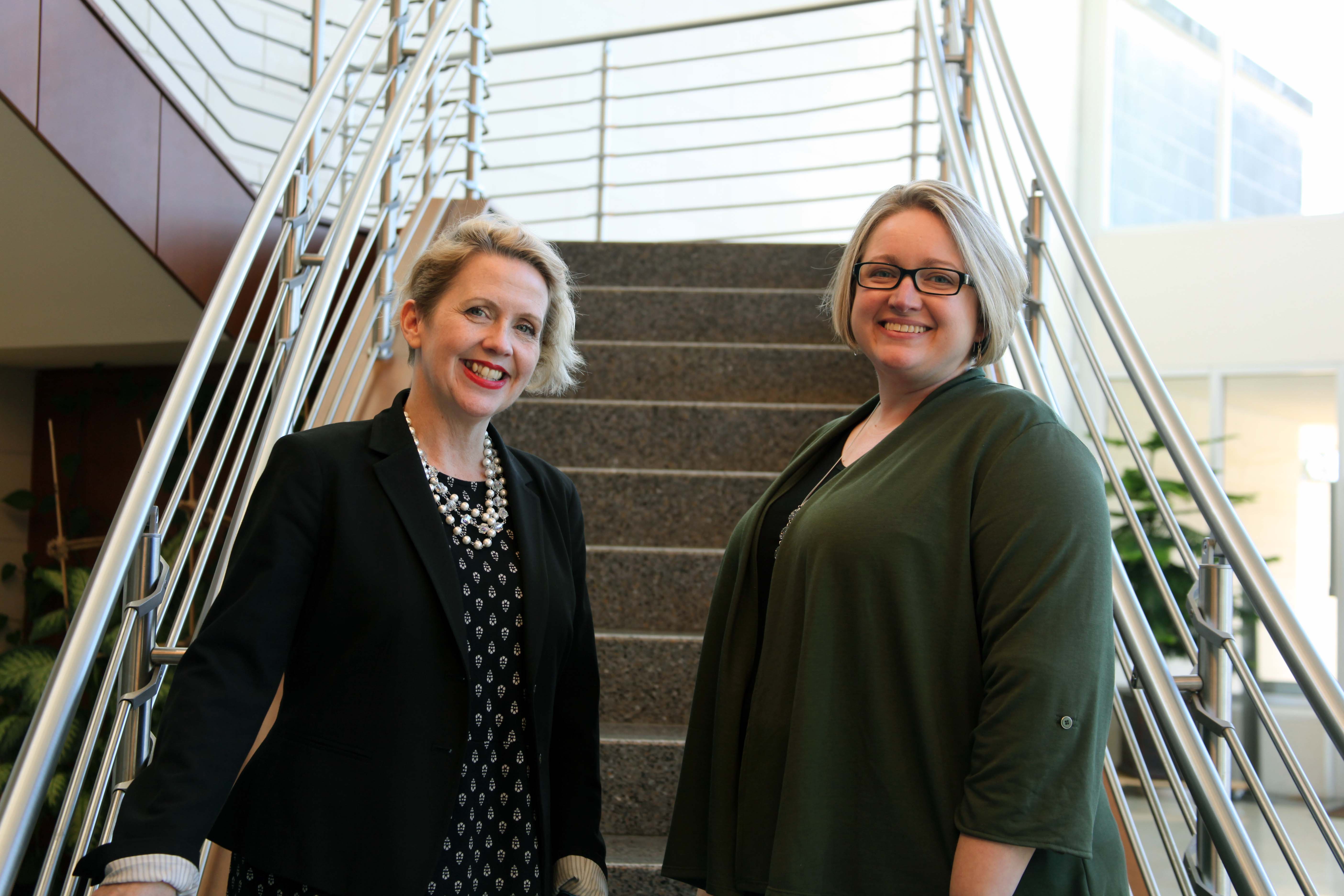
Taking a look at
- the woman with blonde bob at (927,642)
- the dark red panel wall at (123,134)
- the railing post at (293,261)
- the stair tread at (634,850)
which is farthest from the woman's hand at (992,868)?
the dark red panel wall at (123,134)

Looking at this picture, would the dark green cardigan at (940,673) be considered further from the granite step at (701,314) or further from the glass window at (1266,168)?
the glass window at (1266,168)

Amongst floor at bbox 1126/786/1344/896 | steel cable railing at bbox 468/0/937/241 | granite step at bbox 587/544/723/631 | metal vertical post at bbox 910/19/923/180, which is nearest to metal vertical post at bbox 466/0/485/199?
granite step at bbox 587/544/723/631

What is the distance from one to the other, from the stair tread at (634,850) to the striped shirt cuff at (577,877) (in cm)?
54

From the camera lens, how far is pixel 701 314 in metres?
3.62

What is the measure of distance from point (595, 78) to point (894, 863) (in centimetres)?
586

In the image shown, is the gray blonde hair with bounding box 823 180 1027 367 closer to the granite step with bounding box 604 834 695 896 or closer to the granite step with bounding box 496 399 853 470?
the granite step with bounding box 604 834 695 896

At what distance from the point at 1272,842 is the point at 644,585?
4178 millimetres

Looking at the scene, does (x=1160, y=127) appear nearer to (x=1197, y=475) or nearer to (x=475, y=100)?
(x=475, y=100)

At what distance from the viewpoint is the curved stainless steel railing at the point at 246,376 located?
1402 millimetres

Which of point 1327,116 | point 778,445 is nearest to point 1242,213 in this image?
point 1327,116

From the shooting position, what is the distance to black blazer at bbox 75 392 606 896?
3.70 ft

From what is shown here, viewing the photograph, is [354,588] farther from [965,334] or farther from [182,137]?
[182,137]

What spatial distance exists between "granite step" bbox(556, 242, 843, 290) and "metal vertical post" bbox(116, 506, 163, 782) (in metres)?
2.47

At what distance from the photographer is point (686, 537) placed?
2869 mm
